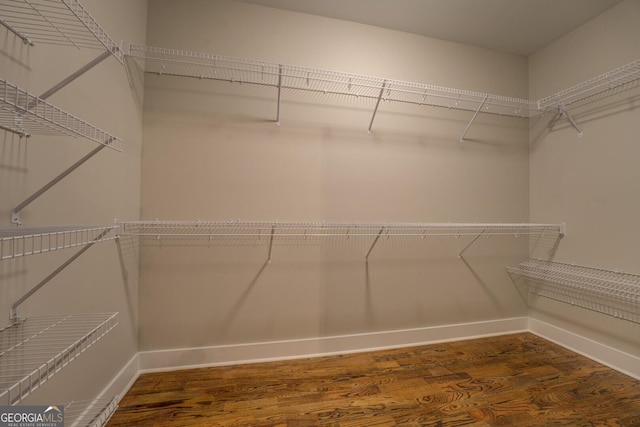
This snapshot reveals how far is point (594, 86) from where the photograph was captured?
1819 millimetres

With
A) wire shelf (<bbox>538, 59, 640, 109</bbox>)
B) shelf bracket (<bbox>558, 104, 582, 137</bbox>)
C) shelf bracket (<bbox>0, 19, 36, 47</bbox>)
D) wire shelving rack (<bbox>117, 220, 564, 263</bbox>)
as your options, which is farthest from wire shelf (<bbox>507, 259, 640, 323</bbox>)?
shelf bracket (<bbox>0, 19, 36, 47</bbox>)

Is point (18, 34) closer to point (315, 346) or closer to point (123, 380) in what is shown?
point (123, 380)

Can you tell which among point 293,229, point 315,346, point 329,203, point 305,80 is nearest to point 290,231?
point 293,229

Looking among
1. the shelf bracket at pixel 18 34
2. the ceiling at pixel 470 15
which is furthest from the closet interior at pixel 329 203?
the shelf bracket at pixel 18 34

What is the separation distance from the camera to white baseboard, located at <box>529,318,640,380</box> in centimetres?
164

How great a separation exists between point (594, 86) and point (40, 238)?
3.17m

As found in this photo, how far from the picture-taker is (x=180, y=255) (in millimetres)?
1665

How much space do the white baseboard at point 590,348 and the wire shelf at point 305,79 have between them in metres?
1.82

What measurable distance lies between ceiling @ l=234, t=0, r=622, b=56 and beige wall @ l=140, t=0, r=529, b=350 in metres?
0.09

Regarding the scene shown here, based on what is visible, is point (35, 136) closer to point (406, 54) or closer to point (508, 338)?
point (406, 54)

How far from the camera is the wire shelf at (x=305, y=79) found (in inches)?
63.3

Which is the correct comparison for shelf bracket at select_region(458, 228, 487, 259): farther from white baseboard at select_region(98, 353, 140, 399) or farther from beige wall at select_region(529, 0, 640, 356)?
white baseboard at select_region(98, 353, 140, 399)

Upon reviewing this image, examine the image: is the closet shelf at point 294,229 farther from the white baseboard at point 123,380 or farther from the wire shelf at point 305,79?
the wire shelf at point 305,79

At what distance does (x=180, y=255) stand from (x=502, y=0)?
2732 millimetres
